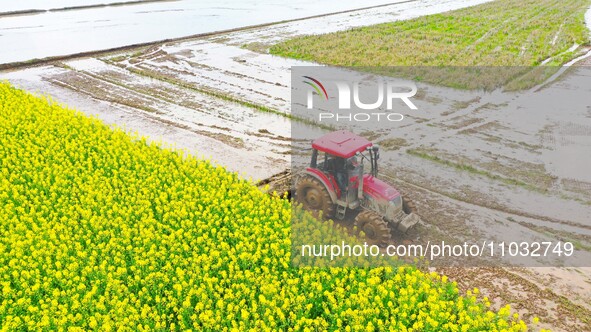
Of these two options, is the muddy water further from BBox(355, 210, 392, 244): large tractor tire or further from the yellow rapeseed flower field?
BBox(355, 210, 392, 244): large tractor tire

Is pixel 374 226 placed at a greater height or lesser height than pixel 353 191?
lesser

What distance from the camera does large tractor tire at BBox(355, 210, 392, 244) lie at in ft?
32.8

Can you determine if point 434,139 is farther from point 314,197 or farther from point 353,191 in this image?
point 314,197

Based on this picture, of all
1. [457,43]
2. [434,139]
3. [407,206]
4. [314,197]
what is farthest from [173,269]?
[457,43]

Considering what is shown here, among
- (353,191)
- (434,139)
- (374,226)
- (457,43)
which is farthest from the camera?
(457,43)

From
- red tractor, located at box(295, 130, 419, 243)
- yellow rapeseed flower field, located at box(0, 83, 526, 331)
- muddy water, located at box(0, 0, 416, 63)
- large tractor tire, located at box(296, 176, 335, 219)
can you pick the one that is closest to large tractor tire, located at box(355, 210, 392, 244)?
red tractor, located at box(295, 130, 419, 243)

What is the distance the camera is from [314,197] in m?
10.7

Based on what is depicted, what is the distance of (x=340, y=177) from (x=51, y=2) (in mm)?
42157

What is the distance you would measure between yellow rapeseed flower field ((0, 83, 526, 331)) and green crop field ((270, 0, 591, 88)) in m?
14.2

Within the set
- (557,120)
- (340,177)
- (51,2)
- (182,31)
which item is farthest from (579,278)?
(51,2)

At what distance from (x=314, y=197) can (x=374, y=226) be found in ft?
4.83

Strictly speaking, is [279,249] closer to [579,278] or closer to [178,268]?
[178,268]

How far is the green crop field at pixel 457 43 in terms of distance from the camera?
78.4 feet

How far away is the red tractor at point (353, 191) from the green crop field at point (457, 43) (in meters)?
11.8
